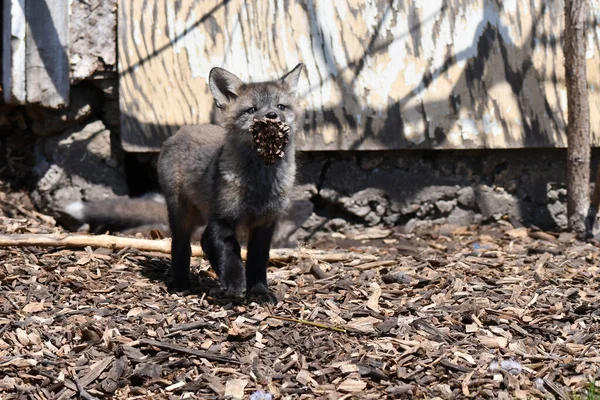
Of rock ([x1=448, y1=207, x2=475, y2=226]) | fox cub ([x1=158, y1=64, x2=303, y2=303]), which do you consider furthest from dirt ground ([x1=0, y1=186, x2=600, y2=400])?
rock ([x1=448, y1=207, x2=475, y2=226])

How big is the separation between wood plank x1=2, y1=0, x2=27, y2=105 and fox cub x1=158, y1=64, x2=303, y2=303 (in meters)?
2.19

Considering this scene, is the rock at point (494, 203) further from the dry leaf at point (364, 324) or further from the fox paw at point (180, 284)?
the fox paw at point (180, 284)

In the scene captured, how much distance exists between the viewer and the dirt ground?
423 cm

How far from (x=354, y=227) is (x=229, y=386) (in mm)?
4000

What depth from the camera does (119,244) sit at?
257 inches

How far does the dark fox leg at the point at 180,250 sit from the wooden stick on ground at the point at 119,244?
27.0 inches

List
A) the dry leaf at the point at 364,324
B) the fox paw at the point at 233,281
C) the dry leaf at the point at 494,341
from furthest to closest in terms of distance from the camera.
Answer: the fox paw at the point at 233,281
the dry leaf at the point at 364,324
the dry leaf at the point at 494,341

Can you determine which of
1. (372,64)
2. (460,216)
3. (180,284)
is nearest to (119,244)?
(180,284)

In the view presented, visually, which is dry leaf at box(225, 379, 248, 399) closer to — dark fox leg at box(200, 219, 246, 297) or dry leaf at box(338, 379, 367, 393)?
dry leaf at box(338, 379, 367, 393)

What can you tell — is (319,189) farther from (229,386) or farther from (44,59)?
(229,386)

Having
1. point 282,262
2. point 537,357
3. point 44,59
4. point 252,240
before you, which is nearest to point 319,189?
point 282,262

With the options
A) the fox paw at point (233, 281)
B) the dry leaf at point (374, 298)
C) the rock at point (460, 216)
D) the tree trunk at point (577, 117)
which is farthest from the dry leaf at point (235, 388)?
the tree trunk at point (577, 117)

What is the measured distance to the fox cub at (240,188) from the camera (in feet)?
17.8

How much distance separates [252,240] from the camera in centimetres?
562
